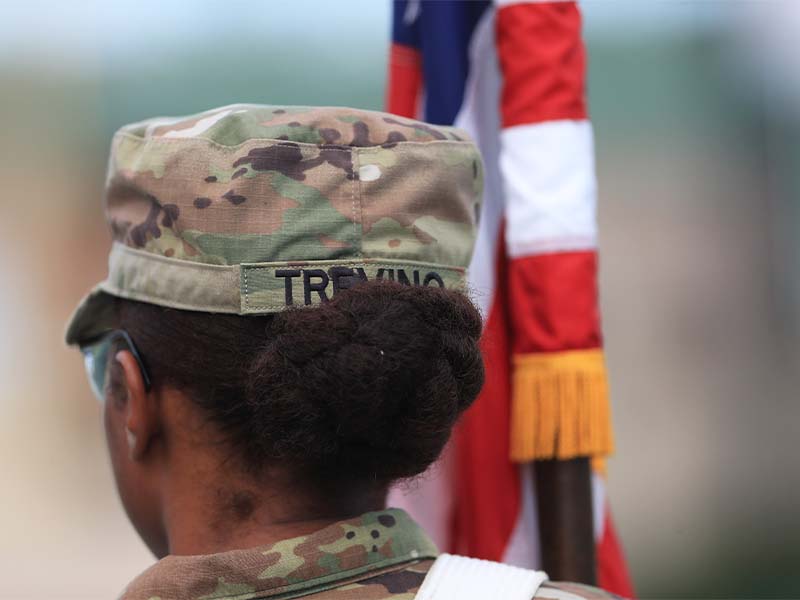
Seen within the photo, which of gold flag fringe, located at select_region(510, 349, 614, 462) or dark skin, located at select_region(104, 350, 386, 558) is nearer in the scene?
dark skin, located at select_region(104, 350, 386, 558)

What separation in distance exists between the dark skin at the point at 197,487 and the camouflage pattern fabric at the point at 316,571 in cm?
3

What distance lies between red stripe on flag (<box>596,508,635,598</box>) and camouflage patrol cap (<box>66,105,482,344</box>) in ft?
2.59

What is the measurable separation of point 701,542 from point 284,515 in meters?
4.27

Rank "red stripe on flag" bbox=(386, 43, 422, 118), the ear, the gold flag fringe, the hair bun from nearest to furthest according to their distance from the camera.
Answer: the hair bun → the ear → the gold flag fringe → "red stripe on flag" bbox=(386, 43, 422, 118)

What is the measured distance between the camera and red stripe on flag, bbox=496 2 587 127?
1592 mm

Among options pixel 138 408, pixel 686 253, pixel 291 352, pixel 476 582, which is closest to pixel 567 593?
pixel 476 582

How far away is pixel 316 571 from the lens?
997 millimetres

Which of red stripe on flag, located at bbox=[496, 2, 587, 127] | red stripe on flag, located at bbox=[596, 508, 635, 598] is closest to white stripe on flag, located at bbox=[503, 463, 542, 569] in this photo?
red stripe on flag, located at bbox=[596, 508, 635, 598]

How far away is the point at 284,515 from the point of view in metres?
1.03

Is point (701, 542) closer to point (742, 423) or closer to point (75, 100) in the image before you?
point (742, 423)

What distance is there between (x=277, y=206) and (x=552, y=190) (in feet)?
2.20

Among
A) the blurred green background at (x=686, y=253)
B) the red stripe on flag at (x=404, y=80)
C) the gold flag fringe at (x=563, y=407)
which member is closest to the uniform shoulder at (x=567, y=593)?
the gold flag fringe at (x=563, y=407)

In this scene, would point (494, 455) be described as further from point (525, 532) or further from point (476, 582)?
point (476, 582)

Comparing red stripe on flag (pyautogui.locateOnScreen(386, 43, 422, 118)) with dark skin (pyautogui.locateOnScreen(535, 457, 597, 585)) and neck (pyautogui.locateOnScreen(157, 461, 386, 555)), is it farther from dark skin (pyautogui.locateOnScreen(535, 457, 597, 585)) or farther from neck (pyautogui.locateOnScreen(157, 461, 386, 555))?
neck (pyautogui.locateOnScreen(157, 461, 386, 555))
